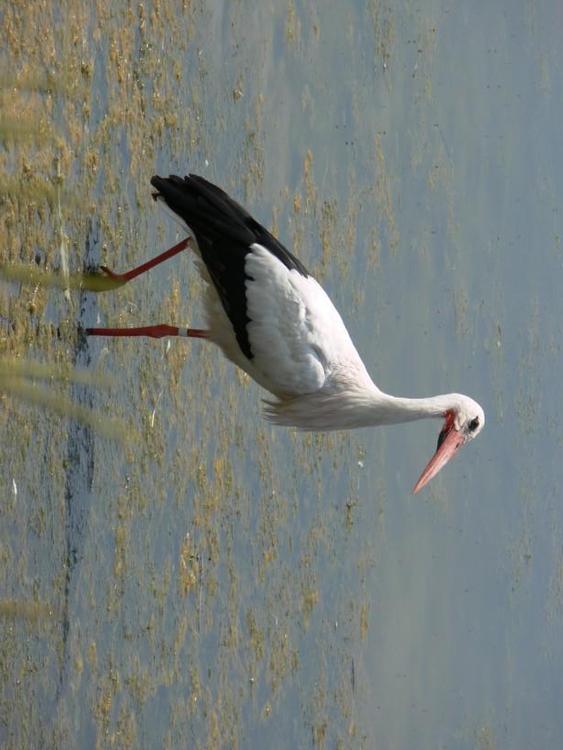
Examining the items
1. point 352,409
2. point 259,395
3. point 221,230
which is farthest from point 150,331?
point 259,395

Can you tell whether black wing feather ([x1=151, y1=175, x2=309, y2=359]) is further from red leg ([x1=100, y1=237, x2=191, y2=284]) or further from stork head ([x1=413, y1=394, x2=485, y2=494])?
stork head ([x1=413, y1=394, x2=485, y2=494])

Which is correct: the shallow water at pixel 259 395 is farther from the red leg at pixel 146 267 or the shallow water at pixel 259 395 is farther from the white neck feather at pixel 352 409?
the white neck feather at pixel 352 409

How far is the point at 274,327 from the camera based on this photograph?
11.1 feet

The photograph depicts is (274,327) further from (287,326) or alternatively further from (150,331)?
(150,331)

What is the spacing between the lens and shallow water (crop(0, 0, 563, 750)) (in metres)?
3.36

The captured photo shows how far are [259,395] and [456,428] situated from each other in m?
1.00

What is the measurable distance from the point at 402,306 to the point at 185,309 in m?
1.47

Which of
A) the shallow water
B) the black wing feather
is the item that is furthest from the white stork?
the shallow water

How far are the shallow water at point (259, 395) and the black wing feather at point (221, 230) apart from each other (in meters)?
0.34

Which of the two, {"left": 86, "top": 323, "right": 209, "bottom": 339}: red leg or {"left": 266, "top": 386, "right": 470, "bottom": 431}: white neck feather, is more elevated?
{"left": 86, "top": 323, "right": 209, "bottom": 339}: red leg

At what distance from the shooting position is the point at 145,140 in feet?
12.5

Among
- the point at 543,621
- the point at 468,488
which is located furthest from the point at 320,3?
the point at 543,621

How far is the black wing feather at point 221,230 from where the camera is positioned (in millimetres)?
3350

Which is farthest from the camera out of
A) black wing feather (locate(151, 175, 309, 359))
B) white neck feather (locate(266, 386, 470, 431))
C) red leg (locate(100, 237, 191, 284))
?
red leg (locate(100, 237, 191, 284))
